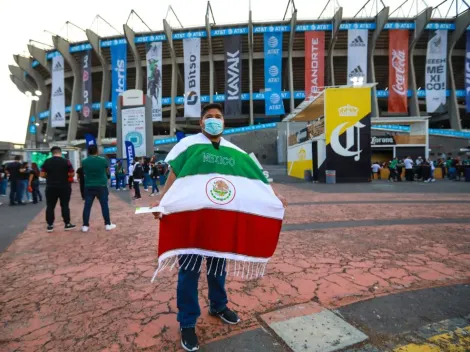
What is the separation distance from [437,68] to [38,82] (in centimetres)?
5452

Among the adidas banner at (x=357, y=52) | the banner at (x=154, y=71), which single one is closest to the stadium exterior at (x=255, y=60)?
the adidas banner at (x=357, y=52)

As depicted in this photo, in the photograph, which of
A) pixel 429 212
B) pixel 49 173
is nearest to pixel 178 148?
pixel 49 173

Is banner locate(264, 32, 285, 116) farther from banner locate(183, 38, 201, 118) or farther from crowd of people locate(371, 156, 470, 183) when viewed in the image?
crowd of people locate(371, 156, 470, 183)

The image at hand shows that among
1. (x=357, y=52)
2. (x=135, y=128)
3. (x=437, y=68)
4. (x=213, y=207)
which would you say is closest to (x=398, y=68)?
(x=437, y=68)

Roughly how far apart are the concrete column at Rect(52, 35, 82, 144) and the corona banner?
34615 millimetres

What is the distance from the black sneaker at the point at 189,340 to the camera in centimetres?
176

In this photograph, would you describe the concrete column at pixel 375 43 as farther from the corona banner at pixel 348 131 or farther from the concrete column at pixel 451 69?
the corona banner at pixel 348 131

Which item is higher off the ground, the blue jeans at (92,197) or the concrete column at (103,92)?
the concrete column at (103,92)

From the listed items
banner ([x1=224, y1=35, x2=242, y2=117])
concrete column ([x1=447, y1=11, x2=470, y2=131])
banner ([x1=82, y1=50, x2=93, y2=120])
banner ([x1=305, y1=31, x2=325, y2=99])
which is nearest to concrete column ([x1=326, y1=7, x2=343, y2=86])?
banner ([x1=305, y1=31, x2=325, y2=99])

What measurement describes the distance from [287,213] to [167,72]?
36982 millimetres

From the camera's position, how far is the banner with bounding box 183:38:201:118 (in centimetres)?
3086

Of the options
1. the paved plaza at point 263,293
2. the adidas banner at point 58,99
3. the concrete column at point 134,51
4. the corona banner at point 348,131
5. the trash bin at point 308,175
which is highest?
the concrete column at point 134,51

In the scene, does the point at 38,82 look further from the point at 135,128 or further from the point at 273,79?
the point at 135,128

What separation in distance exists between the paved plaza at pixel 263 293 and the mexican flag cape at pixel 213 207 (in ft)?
1.83
